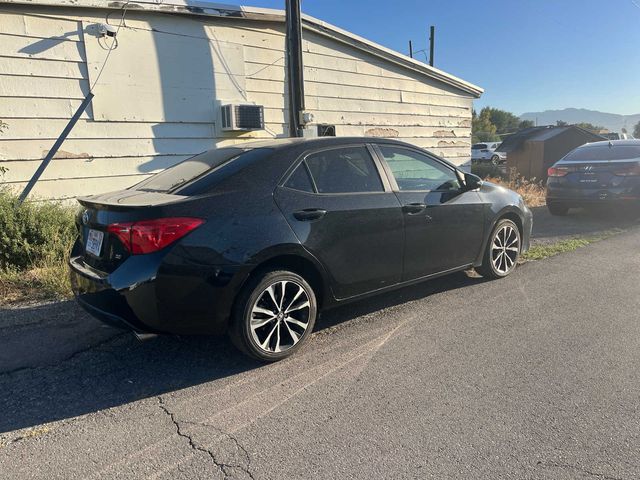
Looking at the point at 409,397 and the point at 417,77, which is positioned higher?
the point at 417,77

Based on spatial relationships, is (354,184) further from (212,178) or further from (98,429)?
(98,429)

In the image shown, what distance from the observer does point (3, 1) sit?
5719 millimetres

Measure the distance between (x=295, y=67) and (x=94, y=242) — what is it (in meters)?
5.51

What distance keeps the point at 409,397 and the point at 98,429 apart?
181cm

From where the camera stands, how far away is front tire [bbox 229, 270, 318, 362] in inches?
128

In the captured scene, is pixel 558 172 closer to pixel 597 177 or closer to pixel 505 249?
pixel 597 177

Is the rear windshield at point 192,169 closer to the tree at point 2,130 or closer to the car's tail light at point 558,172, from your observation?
the tree at point 2,130

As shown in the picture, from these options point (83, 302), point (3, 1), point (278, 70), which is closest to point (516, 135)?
point (278, 70)

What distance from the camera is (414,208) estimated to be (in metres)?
4.25

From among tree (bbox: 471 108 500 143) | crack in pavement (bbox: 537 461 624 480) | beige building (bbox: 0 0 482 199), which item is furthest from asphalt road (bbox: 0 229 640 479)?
tree (bbox: 471 108 500 143)

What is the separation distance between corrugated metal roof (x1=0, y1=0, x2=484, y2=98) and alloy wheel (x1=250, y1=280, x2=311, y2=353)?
517 centimetres

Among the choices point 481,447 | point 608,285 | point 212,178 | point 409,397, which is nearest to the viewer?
point 481,447

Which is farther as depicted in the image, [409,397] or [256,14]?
[256,14]

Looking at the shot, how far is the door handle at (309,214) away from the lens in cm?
351
